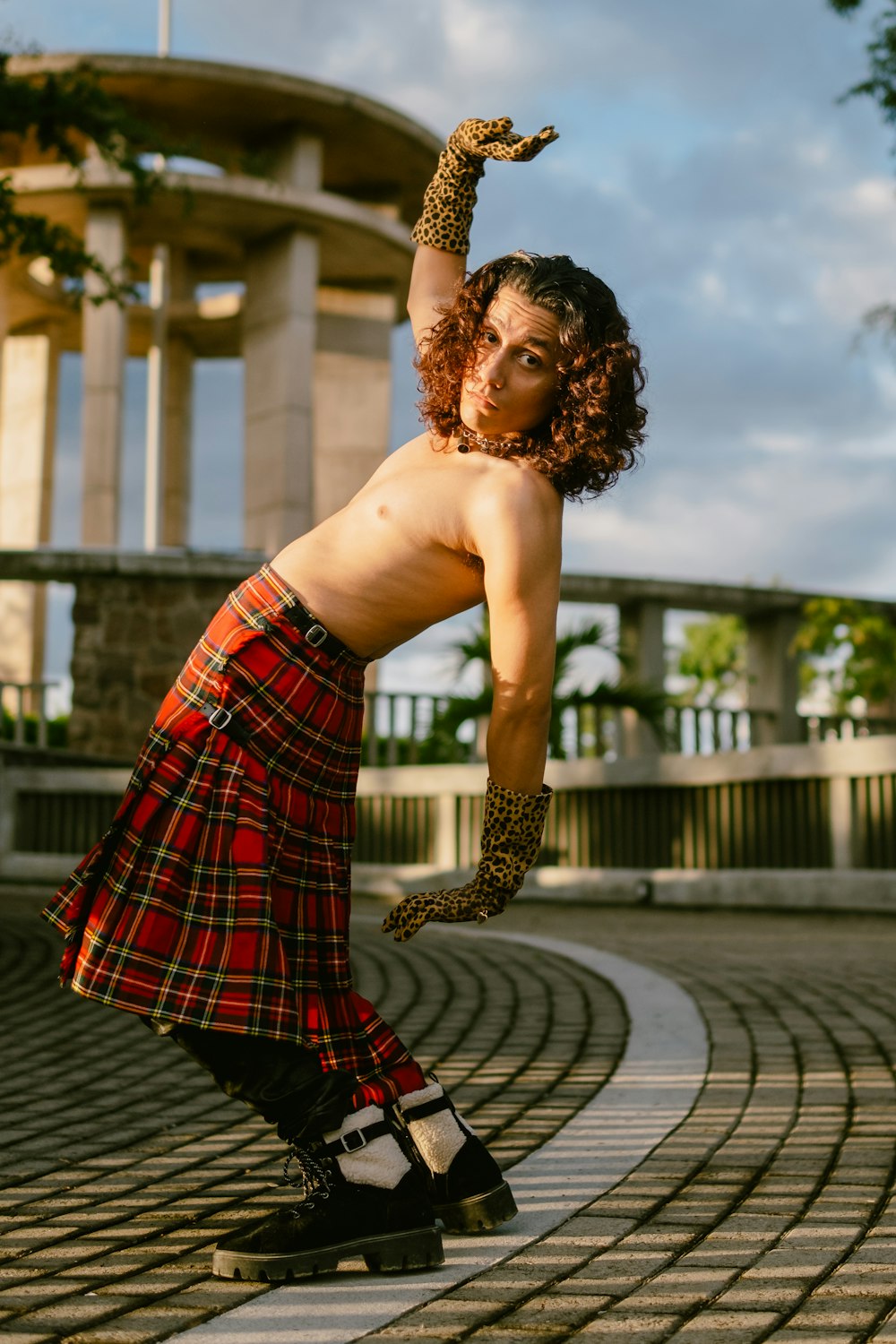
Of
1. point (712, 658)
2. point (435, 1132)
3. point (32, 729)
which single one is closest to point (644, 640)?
point (32, 729)

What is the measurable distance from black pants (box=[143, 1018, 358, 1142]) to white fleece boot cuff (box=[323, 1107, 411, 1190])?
0.05 metres

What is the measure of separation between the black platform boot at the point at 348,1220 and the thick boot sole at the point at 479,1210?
195 millimetres

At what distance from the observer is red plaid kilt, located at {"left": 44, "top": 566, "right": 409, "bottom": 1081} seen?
2.44m

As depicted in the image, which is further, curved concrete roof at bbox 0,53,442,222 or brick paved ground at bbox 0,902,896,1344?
curved concrete roof at bbox 0,53,442,222

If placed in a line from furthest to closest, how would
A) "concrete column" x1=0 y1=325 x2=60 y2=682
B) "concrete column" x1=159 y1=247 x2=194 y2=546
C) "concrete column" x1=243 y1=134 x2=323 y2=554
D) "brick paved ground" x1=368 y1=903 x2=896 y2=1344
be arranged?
"concrete column" x1=159 y1=247 x2=194 y2=546 → "concrete column" x1=0 y1=325 x2=60 y2=682 → "concrete column" x1=243 y1=134 x2=323 y2=554 → "brick paved ground" x1=368 y1=903 x2=896 y2=1344

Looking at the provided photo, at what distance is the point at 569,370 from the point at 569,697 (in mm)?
12608

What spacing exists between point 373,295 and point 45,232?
17.4 m

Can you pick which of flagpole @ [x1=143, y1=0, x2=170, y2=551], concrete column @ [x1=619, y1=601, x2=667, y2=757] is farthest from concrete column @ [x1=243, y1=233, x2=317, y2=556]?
concrete column @ [x1=619, y1=601, x2=667, y2=757]

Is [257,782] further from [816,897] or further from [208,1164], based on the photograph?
[816,897]

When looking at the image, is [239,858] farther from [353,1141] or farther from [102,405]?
[102,405]

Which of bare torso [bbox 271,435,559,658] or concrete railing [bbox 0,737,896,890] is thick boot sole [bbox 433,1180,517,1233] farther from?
concrete railing [bbox 0,737,896,890]

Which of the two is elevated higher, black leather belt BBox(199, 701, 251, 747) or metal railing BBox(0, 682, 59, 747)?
metal railing BBox(0, 682, 59, 747)

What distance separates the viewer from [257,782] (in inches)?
99.2

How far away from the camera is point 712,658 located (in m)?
58.8
